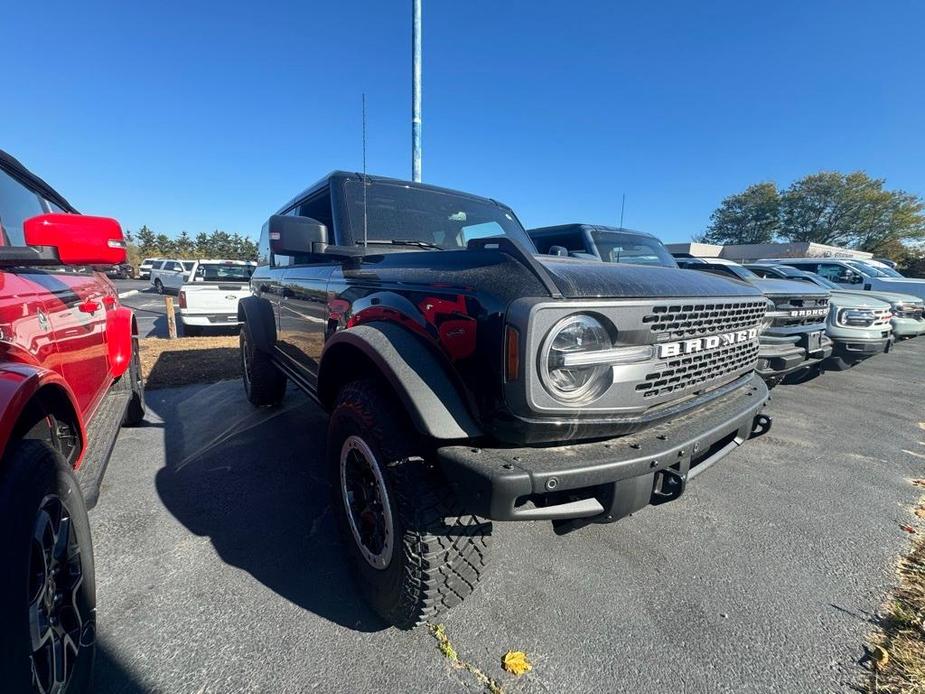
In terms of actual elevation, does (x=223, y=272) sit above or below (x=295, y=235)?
below

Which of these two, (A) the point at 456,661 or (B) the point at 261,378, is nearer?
(A) the point at 456,661

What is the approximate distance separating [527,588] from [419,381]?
125 cm

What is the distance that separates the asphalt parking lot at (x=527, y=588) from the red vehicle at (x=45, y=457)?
38cm

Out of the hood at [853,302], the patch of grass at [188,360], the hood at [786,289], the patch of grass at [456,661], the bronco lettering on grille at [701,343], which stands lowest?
the patch of grass at [188,360]

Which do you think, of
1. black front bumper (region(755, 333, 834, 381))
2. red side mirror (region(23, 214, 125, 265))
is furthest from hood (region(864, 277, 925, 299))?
red side mirror (region(23, 214, 125, 265))

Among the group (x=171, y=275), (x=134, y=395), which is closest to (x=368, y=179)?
(x=134, y=395)

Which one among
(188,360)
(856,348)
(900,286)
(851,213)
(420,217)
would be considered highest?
(851,213)

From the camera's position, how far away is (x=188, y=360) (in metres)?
7.08

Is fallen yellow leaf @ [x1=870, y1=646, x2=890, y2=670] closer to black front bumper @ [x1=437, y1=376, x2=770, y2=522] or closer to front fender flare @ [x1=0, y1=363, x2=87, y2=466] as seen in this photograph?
black front bumper @ [x1=437, y1=376, x2=770, y2=522]

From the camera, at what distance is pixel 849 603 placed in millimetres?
2041

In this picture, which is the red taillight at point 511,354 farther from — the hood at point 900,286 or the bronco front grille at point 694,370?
the hood at point 900,286

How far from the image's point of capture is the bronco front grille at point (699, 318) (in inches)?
64.9

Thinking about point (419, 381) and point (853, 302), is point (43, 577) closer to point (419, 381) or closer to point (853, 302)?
point (419, 381)

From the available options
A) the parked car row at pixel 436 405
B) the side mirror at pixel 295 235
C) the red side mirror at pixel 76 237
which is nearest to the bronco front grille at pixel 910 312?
the parked car row at pixel 436 405
